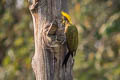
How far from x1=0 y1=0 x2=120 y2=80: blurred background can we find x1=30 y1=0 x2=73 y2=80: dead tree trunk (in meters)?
2.00

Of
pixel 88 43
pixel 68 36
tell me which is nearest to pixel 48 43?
pixel 68 36

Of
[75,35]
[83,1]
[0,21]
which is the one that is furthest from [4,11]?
[75,35]

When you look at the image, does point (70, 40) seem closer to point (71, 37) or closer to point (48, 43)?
point (71, 37)

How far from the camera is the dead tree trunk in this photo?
2135mm

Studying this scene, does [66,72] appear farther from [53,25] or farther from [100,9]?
[100,9]

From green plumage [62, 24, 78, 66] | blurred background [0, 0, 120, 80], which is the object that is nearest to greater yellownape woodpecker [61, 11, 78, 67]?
green plumage [62, 24, 78, 66]

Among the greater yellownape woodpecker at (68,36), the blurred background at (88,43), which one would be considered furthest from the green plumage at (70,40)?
the blurred background at (88,43)

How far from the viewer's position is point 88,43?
4.98 m

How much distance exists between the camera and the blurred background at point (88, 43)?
455 centimetres

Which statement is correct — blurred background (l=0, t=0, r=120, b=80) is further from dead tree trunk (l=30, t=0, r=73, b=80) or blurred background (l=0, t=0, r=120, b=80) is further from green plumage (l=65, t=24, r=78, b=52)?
dead tree trunk (l=30, t=0, r=73, b=80)

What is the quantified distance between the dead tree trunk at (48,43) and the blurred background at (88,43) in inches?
78.9

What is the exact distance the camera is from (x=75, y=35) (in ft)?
7.45

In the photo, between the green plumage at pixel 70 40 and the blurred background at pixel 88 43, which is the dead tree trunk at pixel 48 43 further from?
the blurred background at pixel 88 43

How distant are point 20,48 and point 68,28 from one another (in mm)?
3445
